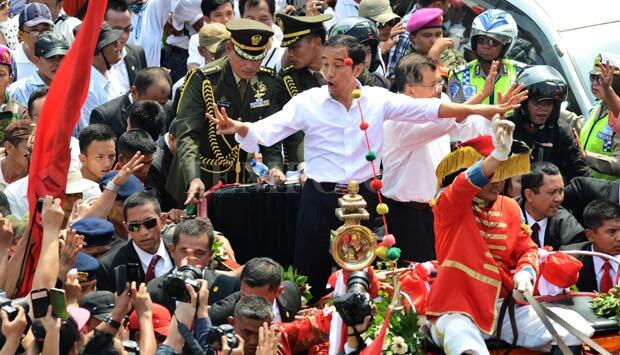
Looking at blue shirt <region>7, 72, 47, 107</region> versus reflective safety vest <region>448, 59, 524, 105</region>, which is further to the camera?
blue shirt <region>7, 72, 47, 107</region>

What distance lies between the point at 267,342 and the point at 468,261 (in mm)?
1433

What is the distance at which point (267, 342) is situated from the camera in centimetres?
936

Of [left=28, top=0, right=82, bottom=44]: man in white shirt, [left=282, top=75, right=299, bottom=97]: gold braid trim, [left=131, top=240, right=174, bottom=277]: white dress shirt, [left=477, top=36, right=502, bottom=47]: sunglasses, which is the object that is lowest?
[left=131, top=240, right=174, bottom=277]: white dress shirt

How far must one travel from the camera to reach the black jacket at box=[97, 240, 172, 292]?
1133cm

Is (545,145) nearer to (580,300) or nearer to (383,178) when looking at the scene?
(383,178)

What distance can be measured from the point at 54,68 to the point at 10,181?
1.43 metres

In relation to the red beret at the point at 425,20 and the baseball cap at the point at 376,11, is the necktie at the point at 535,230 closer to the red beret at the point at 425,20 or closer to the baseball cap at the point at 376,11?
the red beret at the point at 425,20

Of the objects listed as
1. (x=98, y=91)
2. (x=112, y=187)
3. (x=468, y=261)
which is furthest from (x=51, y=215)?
(x=98, y=91)

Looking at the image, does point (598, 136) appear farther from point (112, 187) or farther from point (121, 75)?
point (121, 75)

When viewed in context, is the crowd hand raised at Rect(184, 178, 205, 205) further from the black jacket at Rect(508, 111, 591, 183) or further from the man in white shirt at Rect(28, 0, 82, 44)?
the man in white shirt at Rect(28, 0, 82, 44)

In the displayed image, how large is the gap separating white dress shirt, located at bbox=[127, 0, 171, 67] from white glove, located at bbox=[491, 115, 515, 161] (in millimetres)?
7125

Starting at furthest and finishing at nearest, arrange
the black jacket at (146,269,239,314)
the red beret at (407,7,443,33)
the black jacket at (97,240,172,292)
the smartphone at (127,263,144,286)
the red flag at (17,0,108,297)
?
1. the red beret at (407,7,443,33)
2. the black jacket at (97,240,172,292)
3. the black jacket at (146,269,239,314)
4. the smartphone at (127,263,144,286)
5. the red flag at (17,0,108,297)

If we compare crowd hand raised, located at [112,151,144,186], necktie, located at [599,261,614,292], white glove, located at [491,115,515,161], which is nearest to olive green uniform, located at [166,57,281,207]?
crowd hand raised, located at [112,151,144,186]

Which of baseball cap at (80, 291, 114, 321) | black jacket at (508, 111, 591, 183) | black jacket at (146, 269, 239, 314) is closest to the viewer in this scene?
baseball cap at (80, 291, 114, 321)
